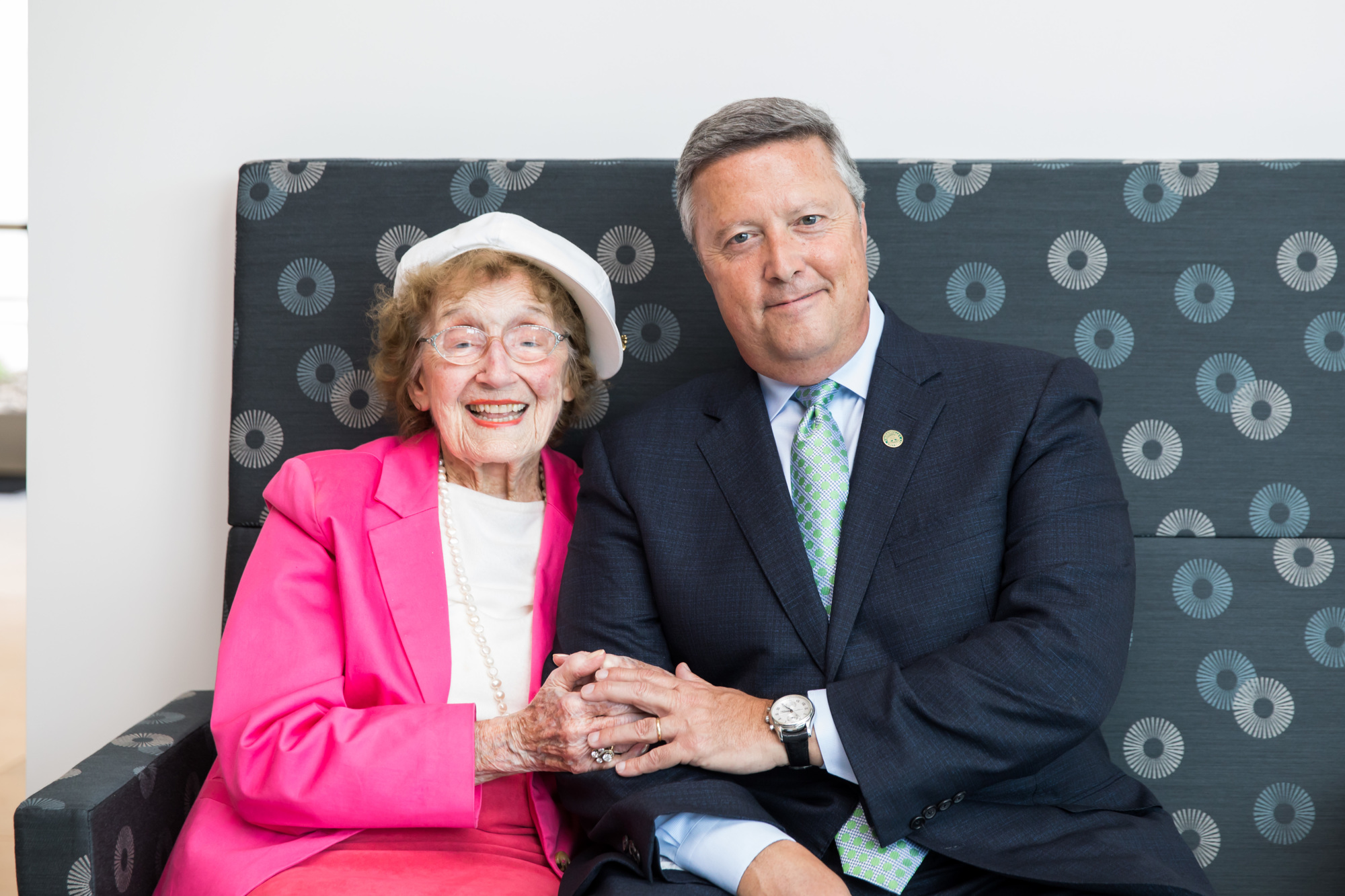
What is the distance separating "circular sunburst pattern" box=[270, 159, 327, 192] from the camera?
1.96 metres

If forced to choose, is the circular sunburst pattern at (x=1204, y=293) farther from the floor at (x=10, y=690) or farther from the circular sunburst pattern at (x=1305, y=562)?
the floor at (x=10, y=690)

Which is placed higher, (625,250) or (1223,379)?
(625,250)

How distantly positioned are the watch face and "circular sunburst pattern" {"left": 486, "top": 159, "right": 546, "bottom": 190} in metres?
1.15

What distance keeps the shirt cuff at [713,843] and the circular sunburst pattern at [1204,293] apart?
126 centimetres

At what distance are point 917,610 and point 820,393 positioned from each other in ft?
1.30

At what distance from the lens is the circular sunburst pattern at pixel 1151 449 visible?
185cm

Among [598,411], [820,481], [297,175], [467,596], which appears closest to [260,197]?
[297,175]

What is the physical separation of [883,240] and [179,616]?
1.75 metres

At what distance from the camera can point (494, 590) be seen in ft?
5.55

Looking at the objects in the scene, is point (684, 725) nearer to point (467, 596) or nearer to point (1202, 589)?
point (467, 596)

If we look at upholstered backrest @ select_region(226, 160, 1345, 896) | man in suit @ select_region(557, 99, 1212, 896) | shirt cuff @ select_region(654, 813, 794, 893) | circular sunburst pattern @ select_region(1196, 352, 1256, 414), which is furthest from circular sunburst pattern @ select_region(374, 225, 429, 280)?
circular sunburst pattern @ select_region(1196, 352, 1256, 414)

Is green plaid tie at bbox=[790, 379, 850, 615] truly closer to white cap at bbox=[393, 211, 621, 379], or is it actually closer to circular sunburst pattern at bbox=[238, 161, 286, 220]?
white cap at bbox=[393, 211, 621, 379]

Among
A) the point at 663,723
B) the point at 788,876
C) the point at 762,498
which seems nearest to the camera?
the point at 788,876

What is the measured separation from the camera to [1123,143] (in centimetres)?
205
